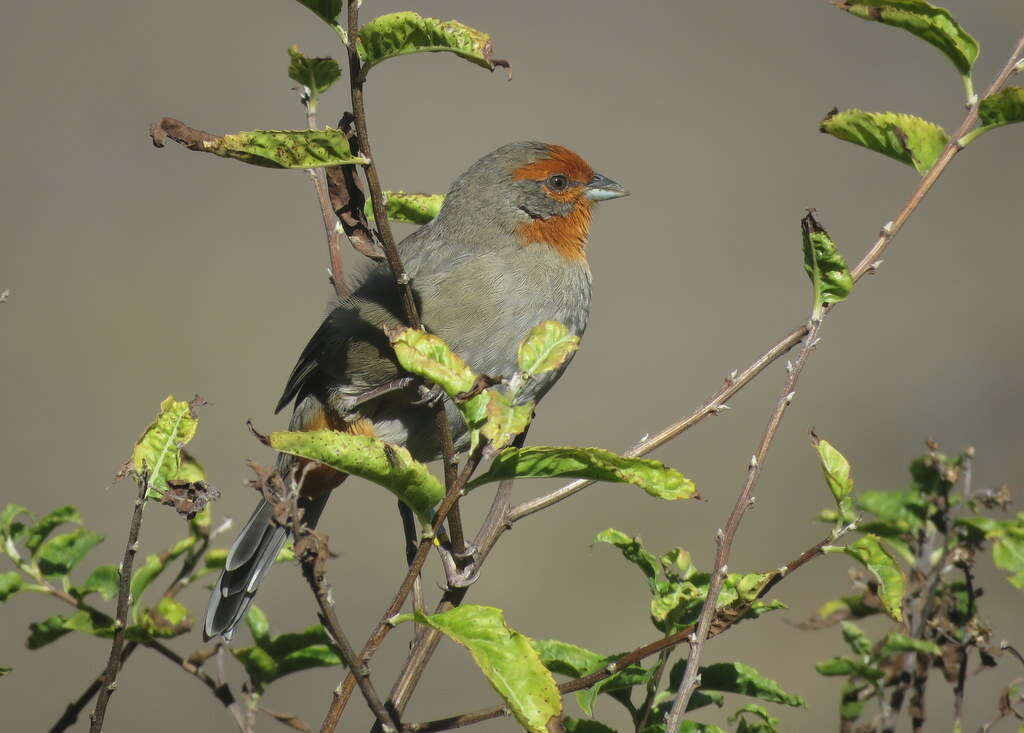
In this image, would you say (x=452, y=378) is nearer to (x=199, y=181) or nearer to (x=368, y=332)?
(x=368, y=332)

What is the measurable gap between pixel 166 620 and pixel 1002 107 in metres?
1.97

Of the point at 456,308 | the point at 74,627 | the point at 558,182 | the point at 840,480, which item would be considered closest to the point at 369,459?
the point at 840,480

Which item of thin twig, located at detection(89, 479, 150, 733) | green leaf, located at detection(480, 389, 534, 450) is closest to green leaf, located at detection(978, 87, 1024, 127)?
green leaf, located at detection(480, 389, 534, 450)

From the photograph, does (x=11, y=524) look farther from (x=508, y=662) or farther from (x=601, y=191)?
(x=601, y=191)

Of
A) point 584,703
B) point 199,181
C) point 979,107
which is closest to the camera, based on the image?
point 584,703

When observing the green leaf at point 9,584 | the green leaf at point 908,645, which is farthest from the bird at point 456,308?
the green leaf at point 908,645

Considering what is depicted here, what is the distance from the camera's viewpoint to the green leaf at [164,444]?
215cm

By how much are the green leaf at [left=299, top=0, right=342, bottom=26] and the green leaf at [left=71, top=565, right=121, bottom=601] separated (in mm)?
1366

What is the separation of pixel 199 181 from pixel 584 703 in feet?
36.7

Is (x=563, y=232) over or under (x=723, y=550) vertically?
over

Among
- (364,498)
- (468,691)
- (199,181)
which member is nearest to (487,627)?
(468,691)

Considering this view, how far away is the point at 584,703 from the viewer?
2131mm

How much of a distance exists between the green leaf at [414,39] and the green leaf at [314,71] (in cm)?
78

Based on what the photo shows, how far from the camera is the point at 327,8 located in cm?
188
